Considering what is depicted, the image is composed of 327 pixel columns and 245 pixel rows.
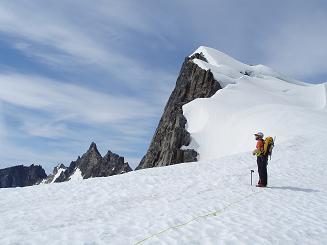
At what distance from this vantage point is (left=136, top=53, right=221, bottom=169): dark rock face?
5844 cm

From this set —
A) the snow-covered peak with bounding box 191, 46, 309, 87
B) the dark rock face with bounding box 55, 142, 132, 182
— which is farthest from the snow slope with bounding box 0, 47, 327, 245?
the dark rock face with bounding box 55, 142, 132, 182

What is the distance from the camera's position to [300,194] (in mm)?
18344

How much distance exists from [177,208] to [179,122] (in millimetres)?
48114

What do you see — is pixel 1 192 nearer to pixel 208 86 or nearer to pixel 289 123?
pixel 289 123

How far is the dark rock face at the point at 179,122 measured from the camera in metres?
58.4

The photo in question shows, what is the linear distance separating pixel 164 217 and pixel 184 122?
4924 cm

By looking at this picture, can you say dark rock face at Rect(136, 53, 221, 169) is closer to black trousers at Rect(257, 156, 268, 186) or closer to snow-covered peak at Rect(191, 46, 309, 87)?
snow-covered peak at Rect(191, 46, 309, 87)

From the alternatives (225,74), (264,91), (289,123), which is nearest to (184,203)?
(289,123)

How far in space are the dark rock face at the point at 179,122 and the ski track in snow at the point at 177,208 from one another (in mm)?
A: 32155

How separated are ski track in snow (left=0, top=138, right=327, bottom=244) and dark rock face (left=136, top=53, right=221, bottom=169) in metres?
32.2

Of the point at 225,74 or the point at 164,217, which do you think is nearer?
the point at 164,217

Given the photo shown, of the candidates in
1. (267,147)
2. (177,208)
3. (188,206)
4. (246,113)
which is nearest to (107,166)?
(246,113)

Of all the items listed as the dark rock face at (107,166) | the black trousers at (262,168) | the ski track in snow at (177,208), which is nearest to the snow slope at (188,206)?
the ski track in snow at (177,208)

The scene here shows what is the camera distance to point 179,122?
63.5 m
